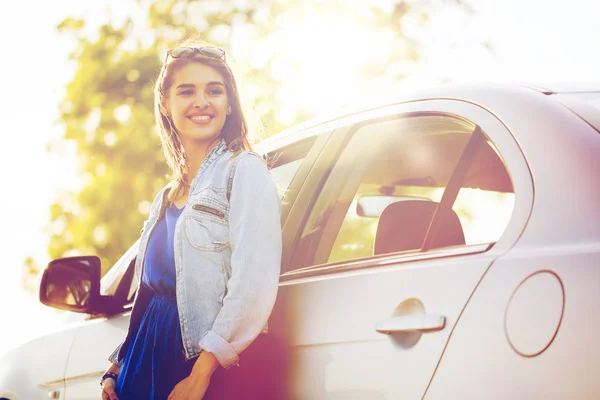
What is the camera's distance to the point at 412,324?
1911mm

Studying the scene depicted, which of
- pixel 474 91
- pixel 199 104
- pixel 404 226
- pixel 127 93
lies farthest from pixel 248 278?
pixel 127 93

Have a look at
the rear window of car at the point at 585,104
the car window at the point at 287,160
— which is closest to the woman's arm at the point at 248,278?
the car window at the point at 287,160

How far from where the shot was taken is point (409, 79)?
16.3m

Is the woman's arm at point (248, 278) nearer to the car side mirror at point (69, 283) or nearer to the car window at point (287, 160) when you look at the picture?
the car window at point (287, 160)

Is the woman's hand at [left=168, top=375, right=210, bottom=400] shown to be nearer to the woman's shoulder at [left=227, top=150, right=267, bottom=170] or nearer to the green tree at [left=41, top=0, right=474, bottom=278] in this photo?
the woman's shoulder at [left=227, top=150, right=267, bottom=170]

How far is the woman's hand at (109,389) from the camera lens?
262cm

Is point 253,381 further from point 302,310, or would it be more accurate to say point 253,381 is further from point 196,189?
point 196,189

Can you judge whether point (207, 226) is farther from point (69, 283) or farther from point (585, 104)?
point (69, 283)

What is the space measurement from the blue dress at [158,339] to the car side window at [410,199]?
42 cm

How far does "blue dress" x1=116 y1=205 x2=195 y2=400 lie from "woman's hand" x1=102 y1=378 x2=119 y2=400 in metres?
0.04

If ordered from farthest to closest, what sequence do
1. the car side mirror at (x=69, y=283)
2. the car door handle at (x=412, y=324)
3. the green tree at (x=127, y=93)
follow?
the green tree at (x=127, y=93)
the car side mirror at (x=69, y=283)
the car door handle at (x=412, y=324)

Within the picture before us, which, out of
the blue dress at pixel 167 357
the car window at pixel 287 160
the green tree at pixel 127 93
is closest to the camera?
the blue dress at pixel 167 357

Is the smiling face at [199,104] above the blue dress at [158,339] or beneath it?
above

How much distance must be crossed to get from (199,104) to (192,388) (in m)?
0.88
